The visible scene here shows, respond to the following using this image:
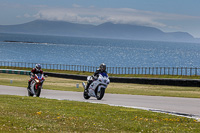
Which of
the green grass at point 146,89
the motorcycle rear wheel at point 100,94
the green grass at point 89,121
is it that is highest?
the green grass at point 89,121

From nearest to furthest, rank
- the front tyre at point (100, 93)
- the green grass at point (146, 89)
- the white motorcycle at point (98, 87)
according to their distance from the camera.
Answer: the white motorcycle at point (98, 87)
the front tyre at point (100, 93)
the green grass at point (146, 89)

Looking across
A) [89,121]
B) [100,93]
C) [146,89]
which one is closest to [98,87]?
[100,93]

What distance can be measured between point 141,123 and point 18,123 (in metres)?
3.96

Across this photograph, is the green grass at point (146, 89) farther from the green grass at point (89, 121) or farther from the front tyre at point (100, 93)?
the green grass at point (89, 121)

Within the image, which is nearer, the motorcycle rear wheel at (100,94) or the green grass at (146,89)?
the motorcycle rear wheel at (100,94)

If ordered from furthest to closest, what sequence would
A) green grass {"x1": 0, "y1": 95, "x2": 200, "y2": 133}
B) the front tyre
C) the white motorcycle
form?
the front tyre < the white motorcycle < green grass {"x1": 0, "y1": 95, "x2": 200, "y2": 133}

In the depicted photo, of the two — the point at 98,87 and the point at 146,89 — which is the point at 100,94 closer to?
the point at 98,87

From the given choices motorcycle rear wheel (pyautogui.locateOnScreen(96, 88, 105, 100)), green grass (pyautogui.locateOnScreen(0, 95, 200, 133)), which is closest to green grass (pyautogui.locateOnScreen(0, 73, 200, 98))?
motorcycle rear wheel (pyautogui.locateOnScreen(96, 88, 105, 100))

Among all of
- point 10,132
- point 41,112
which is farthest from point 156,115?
point 10,132

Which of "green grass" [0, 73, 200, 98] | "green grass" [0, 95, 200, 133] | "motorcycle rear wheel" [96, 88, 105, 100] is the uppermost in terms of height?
"green grass" [0, 95, 200, 133]

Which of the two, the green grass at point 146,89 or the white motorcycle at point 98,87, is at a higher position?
the white motorcycle at point 98,87

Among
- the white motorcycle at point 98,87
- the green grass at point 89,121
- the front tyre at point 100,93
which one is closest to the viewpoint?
the green grass at point 89,121

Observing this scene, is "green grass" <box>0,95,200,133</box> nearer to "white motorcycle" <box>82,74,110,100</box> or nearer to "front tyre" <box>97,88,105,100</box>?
"white motorcycle" <box>82,74,110,100</box>

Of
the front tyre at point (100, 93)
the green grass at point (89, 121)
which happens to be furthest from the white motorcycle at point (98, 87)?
the green grass at point (89, 121)
